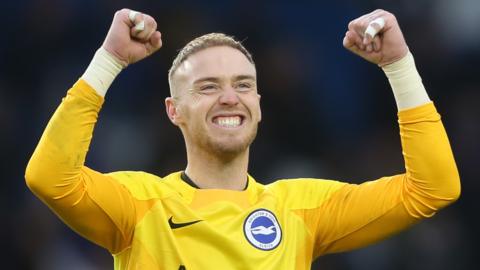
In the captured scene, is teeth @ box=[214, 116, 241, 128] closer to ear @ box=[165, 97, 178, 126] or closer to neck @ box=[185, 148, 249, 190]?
neck @ box=[185, 148, 249, 190]

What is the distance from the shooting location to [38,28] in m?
6.49

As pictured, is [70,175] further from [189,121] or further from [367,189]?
[367,189]

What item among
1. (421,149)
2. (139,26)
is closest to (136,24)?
(139,26)

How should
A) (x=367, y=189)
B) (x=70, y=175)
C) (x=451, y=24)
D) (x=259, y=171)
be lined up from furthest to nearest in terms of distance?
(x=451, y=24) → (x=259, y=171) → (x=367, y=189) → (x=70, y=175)

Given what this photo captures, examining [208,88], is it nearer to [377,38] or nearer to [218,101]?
[218,101]

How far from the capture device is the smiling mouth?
3.62 metres

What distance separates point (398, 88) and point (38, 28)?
370cm

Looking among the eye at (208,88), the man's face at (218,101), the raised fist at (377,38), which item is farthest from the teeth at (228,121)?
the raised fist at (377,38)

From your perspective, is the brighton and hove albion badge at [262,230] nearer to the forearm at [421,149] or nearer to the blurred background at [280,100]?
the forearm at [421,149]

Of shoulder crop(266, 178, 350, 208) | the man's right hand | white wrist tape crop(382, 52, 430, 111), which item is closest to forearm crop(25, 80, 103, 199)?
the man's right hand

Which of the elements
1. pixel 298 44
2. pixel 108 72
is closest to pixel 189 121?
pixel 108 72

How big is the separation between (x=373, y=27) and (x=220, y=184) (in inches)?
36.2

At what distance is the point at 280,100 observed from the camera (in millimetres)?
6371

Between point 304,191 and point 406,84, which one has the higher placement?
point 406,84
